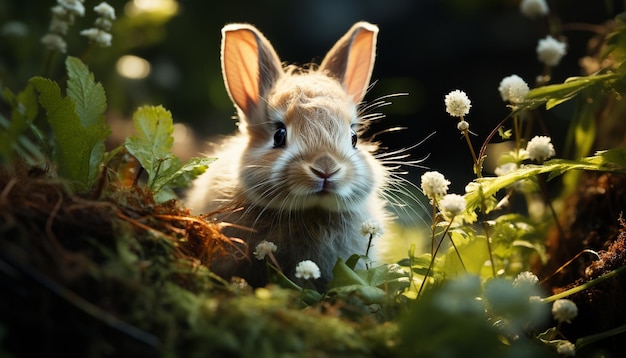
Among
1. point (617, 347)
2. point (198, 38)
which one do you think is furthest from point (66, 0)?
point (198, 38)

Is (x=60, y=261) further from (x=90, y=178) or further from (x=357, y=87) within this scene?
(x=357, y=87)

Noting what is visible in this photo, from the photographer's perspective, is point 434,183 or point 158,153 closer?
point 434,183

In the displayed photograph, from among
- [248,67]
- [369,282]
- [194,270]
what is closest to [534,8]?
[248,67]

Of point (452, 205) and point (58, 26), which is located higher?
point (58, 26)

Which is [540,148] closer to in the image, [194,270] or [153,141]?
[194,270]

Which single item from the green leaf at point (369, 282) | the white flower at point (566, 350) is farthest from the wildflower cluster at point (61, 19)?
the white flower at point (566, 350)

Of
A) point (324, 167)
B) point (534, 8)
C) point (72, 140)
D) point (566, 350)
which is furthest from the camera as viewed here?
point (534, 8)

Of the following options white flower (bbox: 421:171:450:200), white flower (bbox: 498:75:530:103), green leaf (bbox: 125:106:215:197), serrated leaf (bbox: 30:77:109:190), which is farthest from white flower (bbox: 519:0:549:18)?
serrated leaf (bbox: 30:77:109:190)
